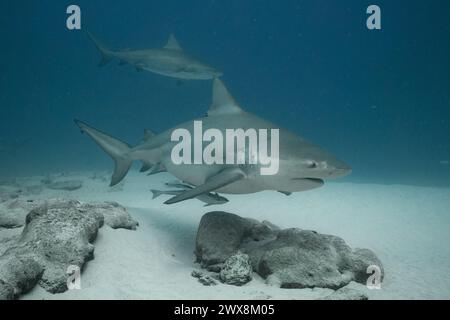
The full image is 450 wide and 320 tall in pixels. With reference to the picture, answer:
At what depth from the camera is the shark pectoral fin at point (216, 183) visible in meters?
4.60

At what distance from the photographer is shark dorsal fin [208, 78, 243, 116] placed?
6266mm

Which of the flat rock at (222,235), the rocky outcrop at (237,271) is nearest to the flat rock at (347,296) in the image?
the rocky outcrop at (237,271)

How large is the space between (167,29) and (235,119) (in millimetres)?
149932

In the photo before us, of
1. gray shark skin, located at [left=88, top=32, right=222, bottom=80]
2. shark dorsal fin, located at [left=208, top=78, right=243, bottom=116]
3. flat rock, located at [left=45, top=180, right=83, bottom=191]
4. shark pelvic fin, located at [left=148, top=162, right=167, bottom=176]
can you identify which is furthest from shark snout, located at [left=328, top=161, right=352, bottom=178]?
flat rock, located at [left=45, top=180, right=83, bottom=191]

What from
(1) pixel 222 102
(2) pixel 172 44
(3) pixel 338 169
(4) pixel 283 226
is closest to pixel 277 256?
(3) pixel 338 169

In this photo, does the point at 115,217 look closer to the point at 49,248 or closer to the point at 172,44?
the point at 49,248

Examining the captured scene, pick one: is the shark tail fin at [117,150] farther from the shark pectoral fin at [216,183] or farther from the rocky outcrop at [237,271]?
the rocky outcrop at [237,271]

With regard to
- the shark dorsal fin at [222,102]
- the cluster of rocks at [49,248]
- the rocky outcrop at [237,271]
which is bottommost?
the rocky outcrop at [237,271]

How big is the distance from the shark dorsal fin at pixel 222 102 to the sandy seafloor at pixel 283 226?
266 cm

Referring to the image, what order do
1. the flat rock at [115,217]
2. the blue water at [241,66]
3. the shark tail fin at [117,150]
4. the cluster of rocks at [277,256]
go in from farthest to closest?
the blue water at [241,66], the shark tail fin at [117,150], the flat rock at [115,217], the cluster of rocks at [277,256]

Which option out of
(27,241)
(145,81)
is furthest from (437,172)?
(145,81)

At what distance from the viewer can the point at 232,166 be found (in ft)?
17.3

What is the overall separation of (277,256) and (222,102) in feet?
10.1

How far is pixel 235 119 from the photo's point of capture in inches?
235
